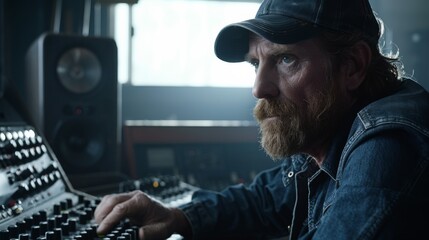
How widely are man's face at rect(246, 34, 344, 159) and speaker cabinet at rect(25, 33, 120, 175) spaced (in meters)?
0.88

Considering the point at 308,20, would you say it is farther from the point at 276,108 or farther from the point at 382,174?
the point at 382,174

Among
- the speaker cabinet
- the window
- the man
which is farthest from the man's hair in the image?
the window

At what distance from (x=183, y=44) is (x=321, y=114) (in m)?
2.19

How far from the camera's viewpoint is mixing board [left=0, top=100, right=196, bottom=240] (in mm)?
901

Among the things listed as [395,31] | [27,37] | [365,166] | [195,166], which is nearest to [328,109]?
[365,166]

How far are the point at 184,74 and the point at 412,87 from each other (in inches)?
87.3

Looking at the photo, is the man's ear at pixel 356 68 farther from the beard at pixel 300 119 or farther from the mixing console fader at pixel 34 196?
the mixing console fader at pixel 34 196

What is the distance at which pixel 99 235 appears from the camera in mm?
938

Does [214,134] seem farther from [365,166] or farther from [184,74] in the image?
[365,166]

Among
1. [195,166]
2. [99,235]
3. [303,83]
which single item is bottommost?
[195,166]

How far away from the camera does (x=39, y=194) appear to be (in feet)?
3.83

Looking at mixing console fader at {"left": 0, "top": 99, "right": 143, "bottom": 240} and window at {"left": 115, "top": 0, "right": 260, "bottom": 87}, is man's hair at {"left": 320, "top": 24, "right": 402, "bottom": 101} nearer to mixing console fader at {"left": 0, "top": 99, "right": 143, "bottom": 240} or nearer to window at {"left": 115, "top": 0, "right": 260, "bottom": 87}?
mixing console fader at {"left": 0, "top": 99, "right": 143, "bottom": 240}

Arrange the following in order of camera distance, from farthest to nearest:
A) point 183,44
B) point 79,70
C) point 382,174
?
point 183,44, point 79,70, point 382,174

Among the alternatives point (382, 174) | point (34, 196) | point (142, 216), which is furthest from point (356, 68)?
point (34, 196)
